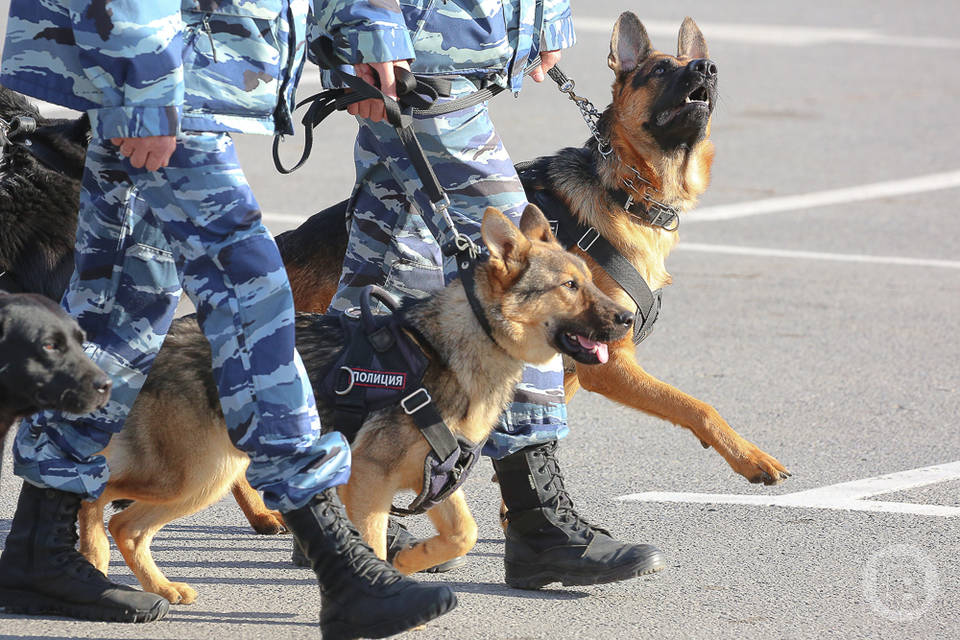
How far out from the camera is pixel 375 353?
424cm

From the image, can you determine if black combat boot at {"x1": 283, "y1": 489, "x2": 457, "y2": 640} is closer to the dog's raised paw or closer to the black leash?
the black leash

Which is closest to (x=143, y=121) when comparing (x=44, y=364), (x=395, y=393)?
(x=44, y=364)

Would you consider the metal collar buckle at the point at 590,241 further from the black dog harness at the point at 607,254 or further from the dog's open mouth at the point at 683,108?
the dog's open mouth at the point at 683,108

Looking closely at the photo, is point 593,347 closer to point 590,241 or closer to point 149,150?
point 590,241

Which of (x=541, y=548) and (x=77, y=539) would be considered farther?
(x=541, y=548)

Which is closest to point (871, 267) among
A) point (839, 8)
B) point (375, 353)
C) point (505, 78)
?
point (505, 78)

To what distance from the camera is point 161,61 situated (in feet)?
11.4

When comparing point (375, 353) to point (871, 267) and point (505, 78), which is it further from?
point (871, 267)

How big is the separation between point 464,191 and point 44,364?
58.1 inches

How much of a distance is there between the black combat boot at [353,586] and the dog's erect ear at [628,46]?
9.38 ft

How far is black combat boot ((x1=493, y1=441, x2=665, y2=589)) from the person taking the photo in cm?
434

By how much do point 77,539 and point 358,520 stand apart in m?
0.85

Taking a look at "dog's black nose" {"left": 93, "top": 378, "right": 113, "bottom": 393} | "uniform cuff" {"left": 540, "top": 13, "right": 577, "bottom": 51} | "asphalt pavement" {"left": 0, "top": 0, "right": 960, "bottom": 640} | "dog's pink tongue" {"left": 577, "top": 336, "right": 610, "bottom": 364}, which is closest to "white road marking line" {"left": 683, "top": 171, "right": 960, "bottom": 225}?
"asphalt pavement" {"left": 0, "top": 0, "right": 960, "bottom": 640}

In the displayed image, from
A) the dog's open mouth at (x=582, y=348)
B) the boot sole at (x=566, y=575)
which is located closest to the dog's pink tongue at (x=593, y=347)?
the dog's open mouth at (x=582, y=348)
